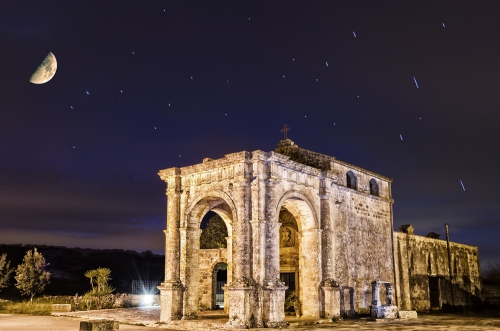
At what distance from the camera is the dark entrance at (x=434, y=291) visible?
107 feet

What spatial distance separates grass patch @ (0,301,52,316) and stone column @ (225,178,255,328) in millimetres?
12217

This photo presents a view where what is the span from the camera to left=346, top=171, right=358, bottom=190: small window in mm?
25500

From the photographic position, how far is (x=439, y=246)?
33594mm

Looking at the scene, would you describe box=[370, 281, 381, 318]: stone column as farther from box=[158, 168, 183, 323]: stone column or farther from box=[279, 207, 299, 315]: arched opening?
box=[158, 168, 183, 323]: stone column

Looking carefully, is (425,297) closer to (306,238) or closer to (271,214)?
(306,238)

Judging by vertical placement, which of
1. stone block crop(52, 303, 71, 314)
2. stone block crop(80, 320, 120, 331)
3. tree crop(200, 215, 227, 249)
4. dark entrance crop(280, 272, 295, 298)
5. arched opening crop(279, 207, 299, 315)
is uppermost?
tree crop(200, 215, 227, 249)

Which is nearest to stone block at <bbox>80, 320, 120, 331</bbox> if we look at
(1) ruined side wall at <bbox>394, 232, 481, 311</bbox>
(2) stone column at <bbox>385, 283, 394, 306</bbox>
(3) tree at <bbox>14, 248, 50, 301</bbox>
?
(2) stone column at <bbox>385, 283, 394, 306</bbox>

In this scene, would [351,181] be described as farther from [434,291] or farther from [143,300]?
[143,300]

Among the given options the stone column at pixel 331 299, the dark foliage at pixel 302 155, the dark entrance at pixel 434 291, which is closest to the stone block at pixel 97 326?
the stone column at pixel 331 299

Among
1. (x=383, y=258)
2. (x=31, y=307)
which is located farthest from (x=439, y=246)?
(x=31, y=307)

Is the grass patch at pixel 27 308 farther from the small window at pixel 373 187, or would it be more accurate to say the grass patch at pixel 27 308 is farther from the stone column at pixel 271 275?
the small window at pixel 373 187

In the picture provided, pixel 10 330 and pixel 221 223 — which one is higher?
pixel 221 223

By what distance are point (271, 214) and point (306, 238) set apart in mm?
3635

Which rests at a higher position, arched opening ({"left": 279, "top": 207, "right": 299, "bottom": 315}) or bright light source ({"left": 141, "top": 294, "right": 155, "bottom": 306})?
arched opening ({"left": 279, "top": 207, "right": 299, "bottom": 315})
